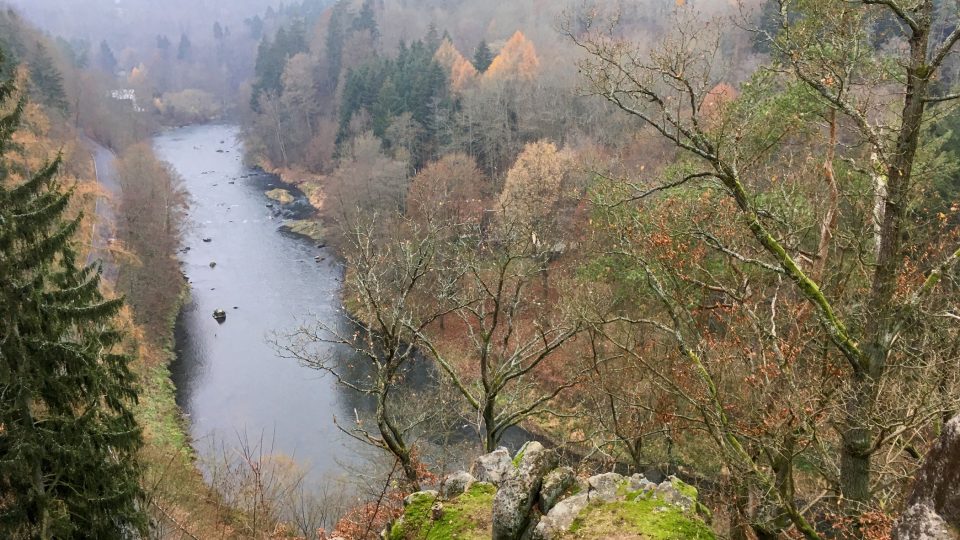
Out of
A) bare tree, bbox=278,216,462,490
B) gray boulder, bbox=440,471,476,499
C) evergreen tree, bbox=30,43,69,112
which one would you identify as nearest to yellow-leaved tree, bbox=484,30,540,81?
bare tree, bbox=278,216,462,490

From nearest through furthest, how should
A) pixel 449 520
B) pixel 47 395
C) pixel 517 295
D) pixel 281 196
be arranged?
1. pixel 449 520
2. pixel 517 295
3. pixel 47 395
4. pixel 281 196

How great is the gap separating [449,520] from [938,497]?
5462mm

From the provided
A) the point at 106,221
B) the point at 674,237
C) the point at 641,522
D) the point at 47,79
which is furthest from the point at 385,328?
the point at 47,79

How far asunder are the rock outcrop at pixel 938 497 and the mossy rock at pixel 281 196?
60.9 metres

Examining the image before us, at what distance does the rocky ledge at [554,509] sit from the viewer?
281 inches

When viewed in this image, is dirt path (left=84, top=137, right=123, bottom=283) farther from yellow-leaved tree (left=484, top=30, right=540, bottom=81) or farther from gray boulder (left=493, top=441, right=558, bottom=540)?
yellow-leaved tree (left=484, top=30, right=540, bottom=81)

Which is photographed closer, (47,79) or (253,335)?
(253,335)

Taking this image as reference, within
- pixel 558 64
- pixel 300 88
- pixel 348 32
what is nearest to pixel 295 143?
pixel 300 88

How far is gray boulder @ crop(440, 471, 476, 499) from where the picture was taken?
29.3ft

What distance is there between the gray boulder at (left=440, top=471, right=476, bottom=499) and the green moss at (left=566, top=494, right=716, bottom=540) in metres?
2.05

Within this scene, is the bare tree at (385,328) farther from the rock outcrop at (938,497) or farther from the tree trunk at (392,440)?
the rock outcrop at (938,497)

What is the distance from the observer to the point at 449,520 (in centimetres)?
807

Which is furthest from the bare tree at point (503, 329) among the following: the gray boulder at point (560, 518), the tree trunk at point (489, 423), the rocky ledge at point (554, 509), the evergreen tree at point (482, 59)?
the evergreen tree at point (482, 59)

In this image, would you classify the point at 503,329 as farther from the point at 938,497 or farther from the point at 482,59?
the point at 482,59
